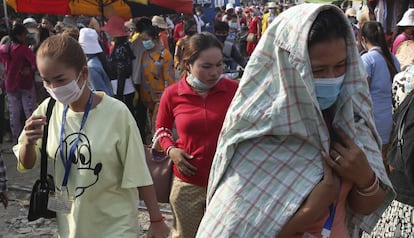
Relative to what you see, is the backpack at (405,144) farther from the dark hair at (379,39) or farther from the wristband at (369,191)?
the dark hair at (379,39)

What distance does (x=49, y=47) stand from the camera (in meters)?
2.66

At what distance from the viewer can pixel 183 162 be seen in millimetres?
3533

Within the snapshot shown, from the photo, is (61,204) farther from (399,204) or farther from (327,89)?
(399,204)

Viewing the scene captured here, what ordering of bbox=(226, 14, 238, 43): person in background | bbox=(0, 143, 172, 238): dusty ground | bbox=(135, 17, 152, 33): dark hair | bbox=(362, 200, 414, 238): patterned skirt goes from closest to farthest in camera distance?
bbox=(362, 200, 414, 238): patterned skirt
bbox=(0, 143, 172, 238): dusty ground
bbox=(135, 17, 152, 33): dark hair
bbox=(226, 14, 238, 43): person in background

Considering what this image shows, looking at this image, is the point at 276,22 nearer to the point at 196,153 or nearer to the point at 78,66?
the point at 78,66

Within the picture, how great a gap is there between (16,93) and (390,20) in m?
5.81

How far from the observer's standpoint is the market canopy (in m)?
8.36

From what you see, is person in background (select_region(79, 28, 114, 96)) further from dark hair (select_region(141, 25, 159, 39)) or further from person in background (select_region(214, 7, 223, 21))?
person in background (select_region(214, 7, 223, 21))

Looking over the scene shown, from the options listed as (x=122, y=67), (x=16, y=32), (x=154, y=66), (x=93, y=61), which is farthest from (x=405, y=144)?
(x=16, y=32)

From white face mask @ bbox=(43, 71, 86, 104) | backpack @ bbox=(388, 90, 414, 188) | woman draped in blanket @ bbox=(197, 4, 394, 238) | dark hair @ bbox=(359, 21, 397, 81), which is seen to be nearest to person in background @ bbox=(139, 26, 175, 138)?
dark hair @ bbox=(359, 21, 397, 81)

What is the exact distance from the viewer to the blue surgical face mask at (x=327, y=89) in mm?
1754

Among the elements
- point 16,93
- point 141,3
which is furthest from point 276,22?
point 16,93

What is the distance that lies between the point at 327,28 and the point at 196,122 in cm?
184

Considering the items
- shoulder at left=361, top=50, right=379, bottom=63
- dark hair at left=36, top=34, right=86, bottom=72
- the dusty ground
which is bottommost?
the dusty ground
